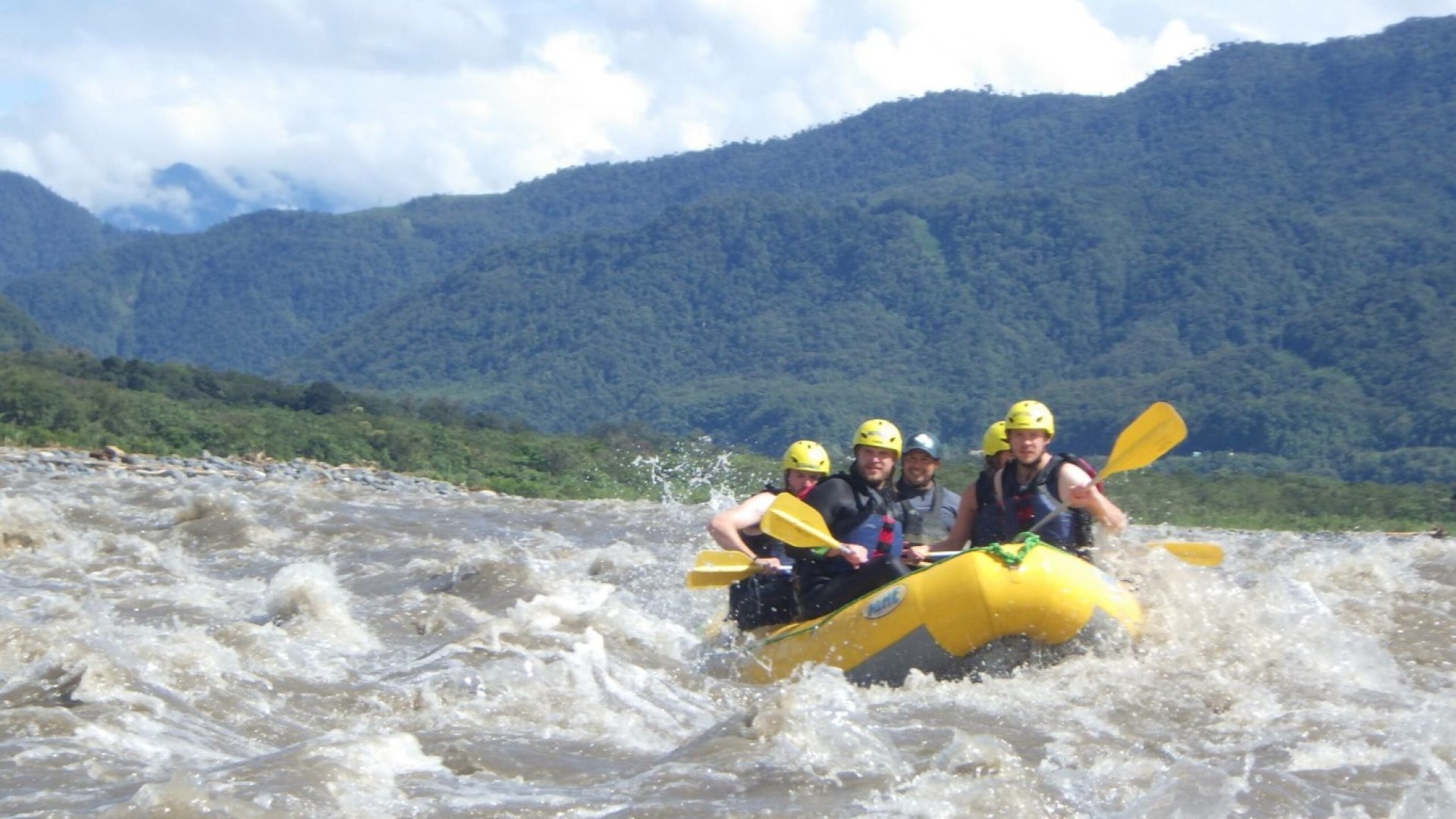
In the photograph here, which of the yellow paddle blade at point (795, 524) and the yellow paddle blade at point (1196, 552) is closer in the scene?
the yellow paddle blade at point (795, 524)

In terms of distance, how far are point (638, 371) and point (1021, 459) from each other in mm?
83383

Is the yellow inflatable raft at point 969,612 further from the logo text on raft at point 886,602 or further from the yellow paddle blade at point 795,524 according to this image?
the yellow paddle blade at point 795,524

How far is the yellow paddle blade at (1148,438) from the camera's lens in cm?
761

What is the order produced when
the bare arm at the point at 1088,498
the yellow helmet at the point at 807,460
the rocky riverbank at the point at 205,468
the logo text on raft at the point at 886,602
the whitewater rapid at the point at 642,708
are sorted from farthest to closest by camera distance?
1. the rocky riverbank at the point at 205,468
2. the yellow helmet at the point at 807,460
3. the bare arm at the point at 1088,498
4. the logo text on raft at the point at 886,602
5. the whitewater rapid at the point at 642,708

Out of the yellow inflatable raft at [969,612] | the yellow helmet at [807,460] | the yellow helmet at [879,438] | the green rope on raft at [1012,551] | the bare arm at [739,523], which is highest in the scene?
the yellow helmet at [879,438]

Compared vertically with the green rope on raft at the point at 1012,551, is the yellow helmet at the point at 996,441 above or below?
above

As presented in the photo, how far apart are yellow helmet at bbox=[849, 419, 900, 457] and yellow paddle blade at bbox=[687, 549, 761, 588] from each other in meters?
0.90

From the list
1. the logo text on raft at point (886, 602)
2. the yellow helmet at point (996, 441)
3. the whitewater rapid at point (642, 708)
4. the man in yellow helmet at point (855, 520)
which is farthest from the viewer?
the yellow helmet at point (996, 441)

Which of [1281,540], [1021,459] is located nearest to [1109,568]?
[1021,459]

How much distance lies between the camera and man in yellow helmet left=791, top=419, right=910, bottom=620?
7.68 m

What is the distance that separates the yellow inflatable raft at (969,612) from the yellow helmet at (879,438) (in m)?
0.79

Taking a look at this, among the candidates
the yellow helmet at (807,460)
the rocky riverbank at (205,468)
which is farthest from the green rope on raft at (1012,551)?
the rocky riverbank at (205,468)

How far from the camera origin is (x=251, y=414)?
1027 inches

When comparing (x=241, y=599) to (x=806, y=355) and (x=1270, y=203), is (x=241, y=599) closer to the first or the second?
(x=806, y=355)
